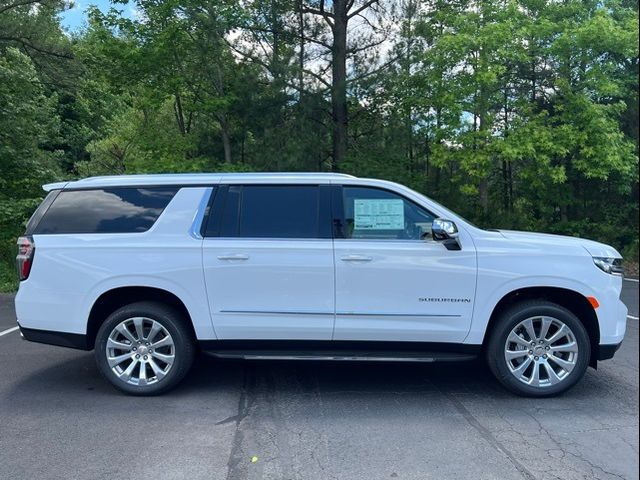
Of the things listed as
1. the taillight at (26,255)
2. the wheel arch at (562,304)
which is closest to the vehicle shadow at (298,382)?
the wheel arch at (562,304)

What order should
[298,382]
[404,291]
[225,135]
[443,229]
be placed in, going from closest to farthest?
[443,229] < [404,291] < [298,382] < [225,135]

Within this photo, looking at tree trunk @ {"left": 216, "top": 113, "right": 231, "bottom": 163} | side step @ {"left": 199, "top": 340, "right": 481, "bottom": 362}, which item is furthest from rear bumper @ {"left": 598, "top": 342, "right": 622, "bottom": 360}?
tree trunk @ {"left": 216, "top": 113, "right": 231, "bottom": 163}

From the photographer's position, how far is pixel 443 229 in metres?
4.50

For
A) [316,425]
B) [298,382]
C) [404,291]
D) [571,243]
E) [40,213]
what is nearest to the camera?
[316,425]

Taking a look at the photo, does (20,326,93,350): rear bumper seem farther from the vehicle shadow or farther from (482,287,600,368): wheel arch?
(482,287,600,368): wheel arch

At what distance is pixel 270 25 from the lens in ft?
46.1

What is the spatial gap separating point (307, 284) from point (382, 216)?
90 cm

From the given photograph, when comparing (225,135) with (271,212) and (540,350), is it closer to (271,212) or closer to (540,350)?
(271,212)

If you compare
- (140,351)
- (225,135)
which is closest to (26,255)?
(140,351)

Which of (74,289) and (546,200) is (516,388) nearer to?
(74,289)

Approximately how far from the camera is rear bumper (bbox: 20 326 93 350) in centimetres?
482

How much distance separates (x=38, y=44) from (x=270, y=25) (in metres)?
8.65

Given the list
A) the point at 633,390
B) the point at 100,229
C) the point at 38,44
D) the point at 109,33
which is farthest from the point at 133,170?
the point at 633,390

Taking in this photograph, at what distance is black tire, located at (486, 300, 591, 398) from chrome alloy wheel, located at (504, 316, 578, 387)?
1.1 inches
